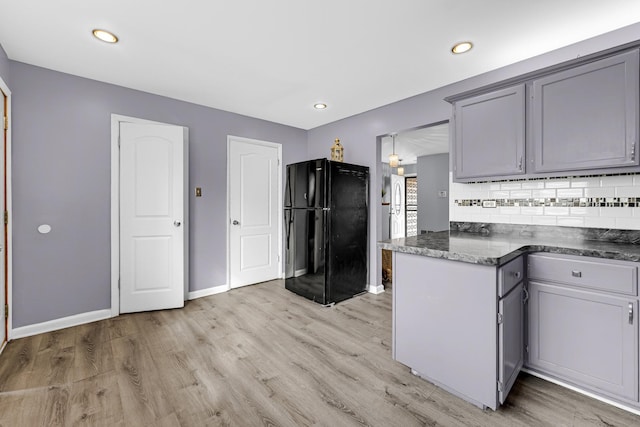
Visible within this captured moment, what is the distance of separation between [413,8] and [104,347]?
3423mm

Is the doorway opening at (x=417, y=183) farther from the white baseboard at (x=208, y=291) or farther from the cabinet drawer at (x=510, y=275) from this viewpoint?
the cabinet drawer at (x=510, y=275)

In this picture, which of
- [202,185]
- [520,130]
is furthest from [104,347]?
[520,130]

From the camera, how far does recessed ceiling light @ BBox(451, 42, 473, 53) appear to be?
85.0 inches

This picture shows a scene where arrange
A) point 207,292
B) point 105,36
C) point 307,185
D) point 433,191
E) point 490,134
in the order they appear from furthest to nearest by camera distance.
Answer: point 433,191, point 207,292, point 307,185, point 490,134, point 105,36

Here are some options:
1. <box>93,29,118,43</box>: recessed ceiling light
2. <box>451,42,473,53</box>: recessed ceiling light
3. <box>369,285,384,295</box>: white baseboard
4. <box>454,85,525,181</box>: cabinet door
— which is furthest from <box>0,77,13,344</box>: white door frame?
<box>454,85,525,181</box>: cabinet door

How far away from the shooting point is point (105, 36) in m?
2.09

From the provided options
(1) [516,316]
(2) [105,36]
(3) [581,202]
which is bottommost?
(1) [516,316]

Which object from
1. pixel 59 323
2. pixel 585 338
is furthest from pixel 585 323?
pixel 59 323

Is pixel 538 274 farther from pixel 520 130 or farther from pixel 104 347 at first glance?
pixel 104 347

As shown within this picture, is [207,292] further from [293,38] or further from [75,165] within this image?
[293,38]

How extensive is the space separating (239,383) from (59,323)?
6.83 ft

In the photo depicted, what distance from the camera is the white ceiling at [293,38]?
178 centimetres

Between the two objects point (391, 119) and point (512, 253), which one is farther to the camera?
point (391, 119)

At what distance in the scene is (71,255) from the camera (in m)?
2.68
